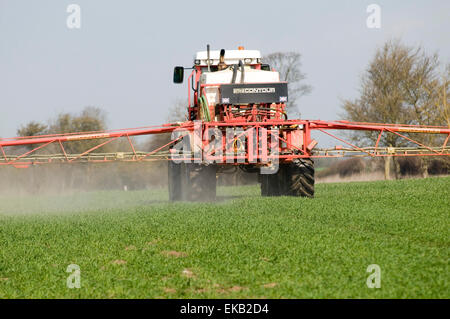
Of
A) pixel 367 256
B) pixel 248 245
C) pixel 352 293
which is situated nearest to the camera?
pixel 352 293

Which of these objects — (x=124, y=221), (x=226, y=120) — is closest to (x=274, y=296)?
(x=124, y=221)

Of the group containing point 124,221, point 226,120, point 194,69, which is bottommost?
point 124,221

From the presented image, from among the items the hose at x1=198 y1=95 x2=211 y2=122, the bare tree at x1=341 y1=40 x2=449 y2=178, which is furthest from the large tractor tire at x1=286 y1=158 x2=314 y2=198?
the bare tree at x1=341 y1=40 x2=449 y2=178

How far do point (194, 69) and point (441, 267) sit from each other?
11.9 m

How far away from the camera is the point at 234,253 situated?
865 cm

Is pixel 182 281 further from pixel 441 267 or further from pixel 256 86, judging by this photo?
pixel 256 86

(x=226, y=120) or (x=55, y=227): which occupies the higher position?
(x=226, y=120)

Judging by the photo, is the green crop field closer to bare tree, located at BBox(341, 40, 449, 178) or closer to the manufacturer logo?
the manufacturer logo

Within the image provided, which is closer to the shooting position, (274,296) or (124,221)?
(274,296)

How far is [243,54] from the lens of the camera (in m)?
18.2

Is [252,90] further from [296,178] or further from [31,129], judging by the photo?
[31,129]

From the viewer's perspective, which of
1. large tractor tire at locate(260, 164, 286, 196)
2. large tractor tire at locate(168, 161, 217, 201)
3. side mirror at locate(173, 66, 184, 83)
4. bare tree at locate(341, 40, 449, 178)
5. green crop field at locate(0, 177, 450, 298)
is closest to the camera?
green crop field at locate(0, 177, 450, 298)

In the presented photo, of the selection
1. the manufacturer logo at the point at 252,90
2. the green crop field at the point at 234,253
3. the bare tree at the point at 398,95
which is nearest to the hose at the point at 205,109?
the manufacturer logo at the point at 252,90

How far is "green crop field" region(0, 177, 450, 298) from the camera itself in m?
6.97
